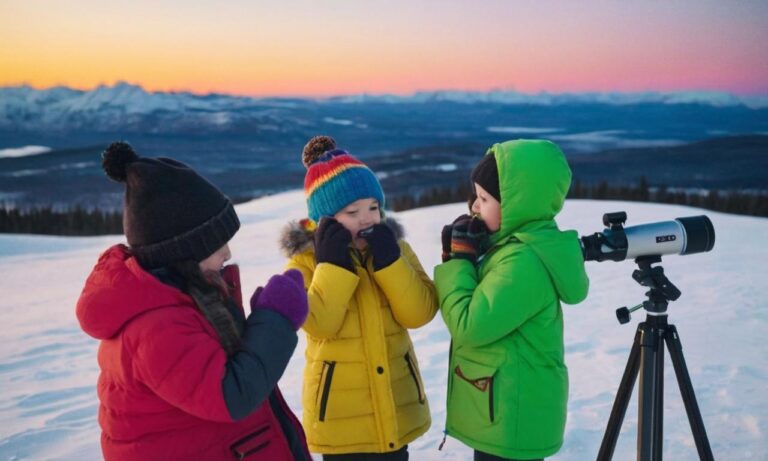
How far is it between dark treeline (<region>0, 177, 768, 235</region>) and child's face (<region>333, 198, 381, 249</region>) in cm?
1725

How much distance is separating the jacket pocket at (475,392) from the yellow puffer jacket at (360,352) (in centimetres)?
21

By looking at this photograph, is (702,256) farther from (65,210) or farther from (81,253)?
(65,210)

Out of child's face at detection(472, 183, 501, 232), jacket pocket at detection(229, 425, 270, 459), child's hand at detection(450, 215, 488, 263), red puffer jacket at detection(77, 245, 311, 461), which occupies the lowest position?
jacket pocket at detection(229, 425, 270, 459)

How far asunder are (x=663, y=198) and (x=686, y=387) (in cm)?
2283

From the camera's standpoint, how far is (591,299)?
21.9ft

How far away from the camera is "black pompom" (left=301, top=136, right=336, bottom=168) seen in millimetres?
2682

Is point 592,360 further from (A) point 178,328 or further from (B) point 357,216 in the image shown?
(A) point 178,328

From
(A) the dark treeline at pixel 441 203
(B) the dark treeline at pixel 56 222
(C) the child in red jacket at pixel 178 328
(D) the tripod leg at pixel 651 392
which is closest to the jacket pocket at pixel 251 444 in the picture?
(C) the child in red jacket at pixel 178 328

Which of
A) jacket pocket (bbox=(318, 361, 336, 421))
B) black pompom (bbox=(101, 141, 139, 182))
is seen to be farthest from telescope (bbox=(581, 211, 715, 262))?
black pompom (bbox=(101, 141, 139, 182))

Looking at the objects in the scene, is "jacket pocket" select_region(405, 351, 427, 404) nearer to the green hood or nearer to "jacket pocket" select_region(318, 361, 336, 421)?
"jacket pocket" select_region(318, 361, 336, 421)

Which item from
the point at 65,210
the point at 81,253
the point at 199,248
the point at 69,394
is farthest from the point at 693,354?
the point at 65,210

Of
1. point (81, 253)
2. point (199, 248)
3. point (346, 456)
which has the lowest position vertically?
point (81, 253)

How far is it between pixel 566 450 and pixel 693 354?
6.45ft

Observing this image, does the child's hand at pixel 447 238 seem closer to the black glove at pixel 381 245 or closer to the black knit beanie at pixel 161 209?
the black glove at pixel 381 245
